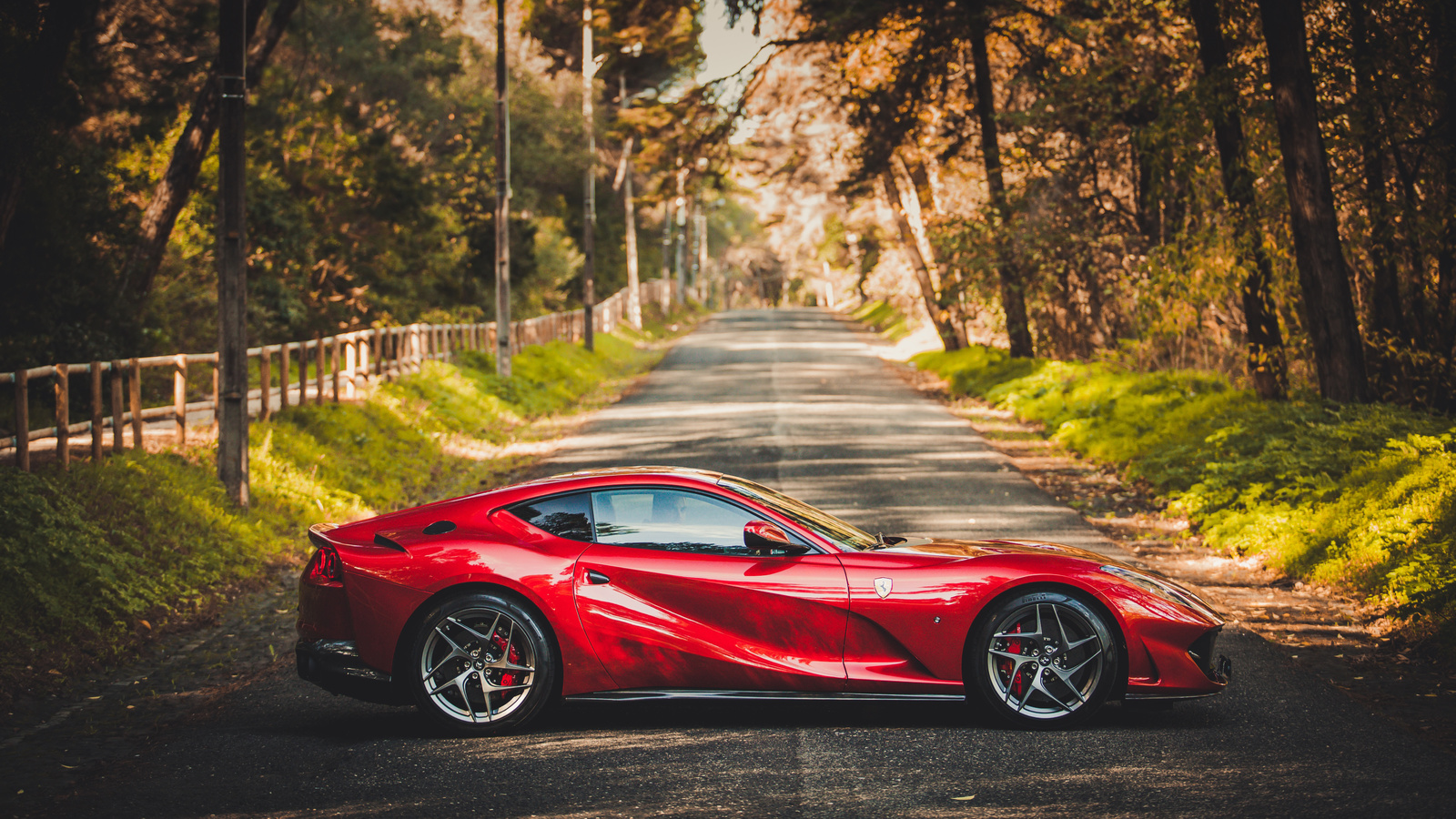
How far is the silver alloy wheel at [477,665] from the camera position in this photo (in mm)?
5859

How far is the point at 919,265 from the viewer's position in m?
33.8

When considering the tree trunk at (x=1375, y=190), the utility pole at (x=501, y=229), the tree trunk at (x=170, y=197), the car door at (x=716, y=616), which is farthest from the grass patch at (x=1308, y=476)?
the tree trunk at (x=170, y=197)

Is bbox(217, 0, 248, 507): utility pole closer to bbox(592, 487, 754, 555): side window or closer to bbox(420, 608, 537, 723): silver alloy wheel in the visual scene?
bbox(420, 608, 537, 723): silver alloy wheel

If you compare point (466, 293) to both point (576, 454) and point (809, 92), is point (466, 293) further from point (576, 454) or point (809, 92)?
point (576, 454)

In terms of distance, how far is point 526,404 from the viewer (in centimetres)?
2281

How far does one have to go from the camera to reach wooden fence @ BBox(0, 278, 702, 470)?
988 cm

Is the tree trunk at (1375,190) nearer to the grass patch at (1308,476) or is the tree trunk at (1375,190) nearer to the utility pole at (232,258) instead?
the grass patch at (1308,476)

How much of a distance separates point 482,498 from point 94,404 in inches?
236

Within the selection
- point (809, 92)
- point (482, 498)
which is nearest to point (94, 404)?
point (482, 498)

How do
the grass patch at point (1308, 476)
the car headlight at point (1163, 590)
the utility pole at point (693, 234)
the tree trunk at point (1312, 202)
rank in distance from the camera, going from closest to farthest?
the car headlight at point (1163, 590) → the grass patch at point (1308, 476) → the tree trunk at point (1312, 202) → the utility pole at point (693, 234)

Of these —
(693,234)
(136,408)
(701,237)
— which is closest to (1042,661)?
(136,408)

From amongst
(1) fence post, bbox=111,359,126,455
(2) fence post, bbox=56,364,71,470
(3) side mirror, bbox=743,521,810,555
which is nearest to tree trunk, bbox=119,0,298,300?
(1) fence post, bbox=111,359,126,455

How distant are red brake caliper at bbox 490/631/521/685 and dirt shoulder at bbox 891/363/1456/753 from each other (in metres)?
4.40

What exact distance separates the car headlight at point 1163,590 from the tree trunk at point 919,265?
25.2 metres
